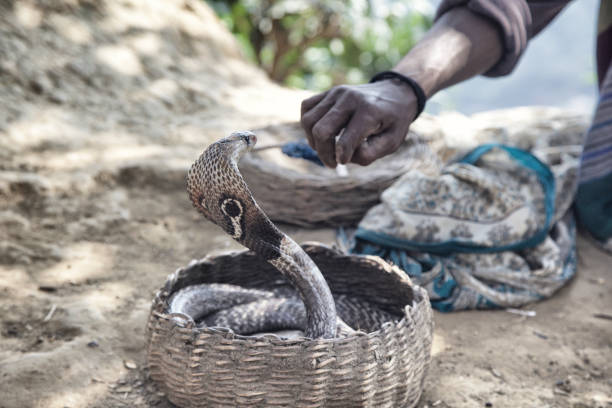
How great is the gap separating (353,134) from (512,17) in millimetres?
940

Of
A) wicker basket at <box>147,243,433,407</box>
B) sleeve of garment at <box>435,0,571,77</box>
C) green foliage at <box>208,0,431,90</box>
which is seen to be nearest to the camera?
wicker basket at <box>147,243,433,407</box>

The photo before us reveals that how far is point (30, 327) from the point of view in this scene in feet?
6.92

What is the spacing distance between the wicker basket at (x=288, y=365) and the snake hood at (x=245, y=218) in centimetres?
17

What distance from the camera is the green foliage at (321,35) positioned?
20.5 ft

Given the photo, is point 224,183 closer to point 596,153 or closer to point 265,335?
point 265,335

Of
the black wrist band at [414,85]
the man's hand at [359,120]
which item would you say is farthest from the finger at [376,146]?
the black wrist band at [414,85]

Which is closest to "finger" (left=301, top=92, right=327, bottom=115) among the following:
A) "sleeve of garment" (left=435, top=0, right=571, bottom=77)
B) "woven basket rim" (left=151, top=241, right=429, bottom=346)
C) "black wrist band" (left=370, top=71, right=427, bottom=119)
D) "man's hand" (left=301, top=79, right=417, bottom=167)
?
"man's hand" (left=301, top=79, right=417, bottom=167)

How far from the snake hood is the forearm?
746mm

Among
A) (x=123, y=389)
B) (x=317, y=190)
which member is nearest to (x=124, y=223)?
(x=317, y=190)

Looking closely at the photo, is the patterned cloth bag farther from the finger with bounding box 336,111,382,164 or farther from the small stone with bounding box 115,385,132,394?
the small stone with bounding box 115,385,132,394

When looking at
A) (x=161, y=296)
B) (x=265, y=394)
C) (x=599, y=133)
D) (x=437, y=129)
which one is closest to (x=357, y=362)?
(x=265, y=394)

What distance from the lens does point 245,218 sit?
1.66 metres

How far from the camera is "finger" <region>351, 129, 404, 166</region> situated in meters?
1.85

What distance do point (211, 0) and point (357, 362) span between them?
17.0 feet
